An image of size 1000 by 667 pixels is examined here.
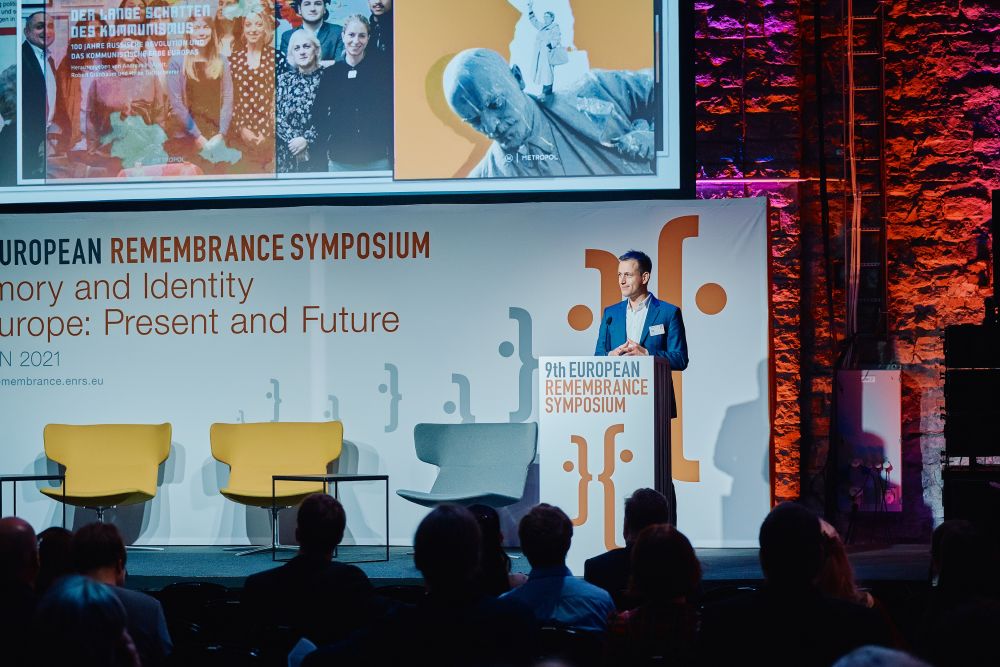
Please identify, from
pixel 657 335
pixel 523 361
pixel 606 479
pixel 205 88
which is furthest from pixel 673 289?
pixel 205 88

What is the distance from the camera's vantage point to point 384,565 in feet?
21.2

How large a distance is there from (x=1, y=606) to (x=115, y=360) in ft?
→ 17.8

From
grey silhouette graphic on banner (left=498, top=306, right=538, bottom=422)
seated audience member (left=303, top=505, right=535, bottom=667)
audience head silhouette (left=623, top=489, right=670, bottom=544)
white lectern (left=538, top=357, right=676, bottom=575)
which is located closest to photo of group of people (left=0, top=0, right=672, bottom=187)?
grey silhouette graphic on banner (left=498, top=306, right=538, bottom=422)

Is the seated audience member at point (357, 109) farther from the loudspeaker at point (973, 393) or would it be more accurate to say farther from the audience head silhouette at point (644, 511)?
the audience head silhouette at point (644, 511)

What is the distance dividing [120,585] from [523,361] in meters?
4.68

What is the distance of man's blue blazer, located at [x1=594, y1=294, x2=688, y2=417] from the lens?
20.4ft

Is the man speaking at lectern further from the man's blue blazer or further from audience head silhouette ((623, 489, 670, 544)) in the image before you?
audience head silhouette ((623, 489, 670, 544))

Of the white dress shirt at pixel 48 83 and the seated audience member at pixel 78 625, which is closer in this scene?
the seated audience member at pixel 78 625

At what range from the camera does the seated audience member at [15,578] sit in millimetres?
2404

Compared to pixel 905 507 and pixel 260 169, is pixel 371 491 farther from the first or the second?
pixel 905 507

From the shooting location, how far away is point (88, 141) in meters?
7.19

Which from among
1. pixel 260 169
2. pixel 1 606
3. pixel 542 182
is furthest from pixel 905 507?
pixel 1 606

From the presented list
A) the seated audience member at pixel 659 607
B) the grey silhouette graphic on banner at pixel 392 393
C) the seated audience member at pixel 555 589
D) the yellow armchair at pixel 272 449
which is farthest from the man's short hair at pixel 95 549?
the grey silhouette graphic on banner at pixel 392 393

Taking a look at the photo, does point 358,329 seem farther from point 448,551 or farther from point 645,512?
point 448,551
